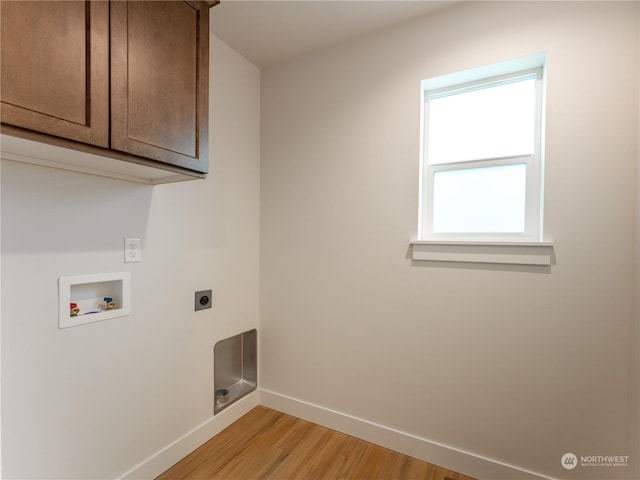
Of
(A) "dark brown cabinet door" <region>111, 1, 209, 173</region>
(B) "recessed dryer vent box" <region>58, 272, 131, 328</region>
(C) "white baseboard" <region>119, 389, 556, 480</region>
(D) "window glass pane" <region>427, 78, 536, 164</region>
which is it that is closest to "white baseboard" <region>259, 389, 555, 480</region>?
(C) "white baseboard" <region>119, 389, 556, 480</region>

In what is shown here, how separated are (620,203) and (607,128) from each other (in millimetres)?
346

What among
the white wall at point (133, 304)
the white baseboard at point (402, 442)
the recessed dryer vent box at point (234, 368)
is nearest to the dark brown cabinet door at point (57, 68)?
→ the white wall at point (133, 304)

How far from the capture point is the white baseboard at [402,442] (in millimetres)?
1626

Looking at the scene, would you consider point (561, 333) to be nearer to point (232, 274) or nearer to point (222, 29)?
point (232, 274)

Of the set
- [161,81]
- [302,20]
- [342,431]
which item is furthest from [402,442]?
[302,20]

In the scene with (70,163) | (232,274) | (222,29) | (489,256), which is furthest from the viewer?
(232,274)

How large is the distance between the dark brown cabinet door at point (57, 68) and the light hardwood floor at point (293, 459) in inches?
69.3

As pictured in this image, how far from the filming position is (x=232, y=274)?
217 cm

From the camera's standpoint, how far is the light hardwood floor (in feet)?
5.56

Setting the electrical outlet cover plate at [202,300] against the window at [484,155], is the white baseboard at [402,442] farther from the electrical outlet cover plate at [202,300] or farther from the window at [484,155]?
the window at [484,155]

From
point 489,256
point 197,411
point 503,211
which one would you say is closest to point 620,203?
point 503,211

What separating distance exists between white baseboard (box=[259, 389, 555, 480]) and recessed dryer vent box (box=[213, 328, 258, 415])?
166mm

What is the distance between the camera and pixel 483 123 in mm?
1788

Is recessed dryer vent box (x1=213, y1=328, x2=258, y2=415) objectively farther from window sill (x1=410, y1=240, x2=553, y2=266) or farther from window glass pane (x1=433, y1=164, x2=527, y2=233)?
window glass pane (x1=433, y1=164, x2=527, y2=233)
